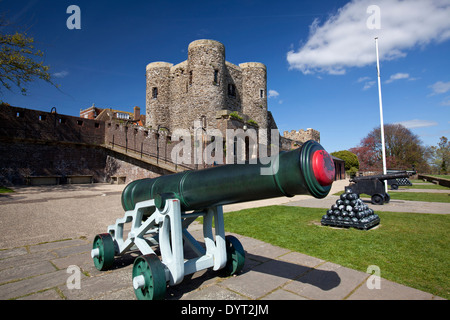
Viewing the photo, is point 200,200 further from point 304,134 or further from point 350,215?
point 304,134

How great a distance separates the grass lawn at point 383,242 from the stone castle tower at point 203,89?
18.5 metres

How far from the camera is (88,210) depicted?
8.37 m

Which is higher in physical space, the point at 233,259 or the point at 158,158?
the point at 158,158

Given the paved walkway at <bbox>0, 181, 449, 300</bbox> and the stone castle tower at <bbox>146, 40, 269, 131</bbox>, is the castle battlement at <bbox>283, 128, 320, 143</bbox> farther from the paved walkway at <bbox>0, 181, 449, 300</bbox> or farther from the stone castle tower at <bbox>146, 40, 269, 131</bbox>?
the paved walkway at <bbox>0, 181, 449, 300</bbox>

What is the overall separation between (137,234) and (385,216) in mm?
6782

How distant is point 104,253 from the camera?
3.25m

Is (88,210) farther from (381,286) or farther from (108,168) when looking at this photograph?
(108,168)

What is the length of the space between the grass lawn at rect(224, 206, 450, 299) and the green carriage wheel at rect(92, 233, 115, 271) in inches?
103

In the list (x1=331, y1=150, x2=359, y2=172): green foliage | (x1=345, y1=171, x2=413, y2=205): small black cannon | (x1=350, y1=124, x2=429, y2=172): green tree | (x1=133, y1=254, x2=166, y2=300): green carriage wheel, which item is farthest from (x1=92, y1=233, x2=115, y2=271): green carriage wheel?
(x1=350, y1=124, x2=429, y2=172): green tree

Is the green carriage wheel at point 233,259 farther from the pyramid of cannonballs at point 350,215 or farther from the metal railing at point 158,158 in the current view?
the metal railing at point 158,158

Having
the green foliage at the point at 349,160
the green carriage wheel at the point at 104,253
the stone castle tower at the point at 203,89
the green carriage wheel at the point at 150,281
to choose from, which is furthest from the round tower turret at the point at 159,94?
the green carriage wheel at the point at 150,281

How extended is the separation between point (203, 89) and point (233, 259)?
2339 cm

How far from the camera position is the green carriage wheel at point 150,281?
2393 mm

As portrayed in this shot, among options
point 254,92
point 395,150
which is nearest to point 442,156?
point 395,150
